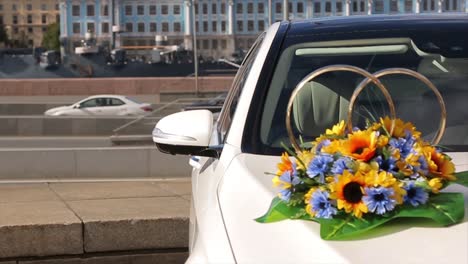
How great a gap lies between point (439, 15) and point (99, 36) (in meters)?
122

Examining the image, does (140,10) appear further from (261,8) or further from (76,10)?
(261,8)

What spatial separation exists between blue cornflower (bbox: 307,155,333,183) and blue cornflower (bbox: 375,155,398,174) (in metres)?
0.14

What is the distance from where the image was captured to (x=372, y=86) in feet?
11.9

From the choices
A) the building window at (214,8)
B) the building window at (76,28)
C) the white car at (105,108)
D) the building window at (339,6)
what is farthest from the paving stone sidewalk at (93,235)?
the building window at (76,28)

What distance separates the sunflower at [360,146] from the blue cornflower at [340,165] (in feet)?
0.11

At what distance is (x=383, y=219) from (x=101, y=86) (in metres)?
58.7

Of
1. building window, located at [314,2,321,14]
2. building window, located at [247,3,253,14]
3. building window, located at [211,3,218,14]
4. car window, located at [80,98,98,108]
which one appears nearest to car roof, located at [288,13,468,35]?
car window, located at [80,98,98,108]

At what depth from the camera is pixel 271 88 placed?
3416mm

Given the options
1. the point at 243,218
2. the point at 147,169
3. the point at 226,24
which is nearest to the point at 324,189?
the point at 243,218

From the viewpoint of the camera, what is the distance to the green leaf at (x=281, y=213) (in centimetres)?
241

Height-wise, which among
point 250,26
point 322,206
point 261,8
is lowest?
point 322,206

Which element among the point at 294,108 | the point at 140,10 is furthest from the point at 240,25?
the point at 294,108

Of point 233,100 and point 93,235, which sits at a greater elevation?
point 233,100

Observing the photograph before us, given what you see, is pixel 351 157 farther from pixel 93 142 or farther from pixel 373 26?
pixel 93 142
